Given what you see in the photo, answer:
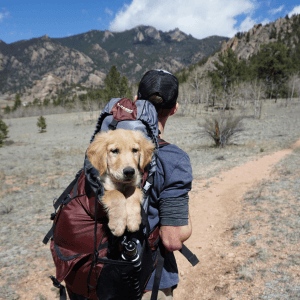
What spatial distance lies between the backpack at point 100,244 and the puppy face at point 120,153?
0.10 metres

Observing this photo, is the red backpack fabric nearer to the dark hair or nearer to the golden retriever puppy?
the golden retriever puppy

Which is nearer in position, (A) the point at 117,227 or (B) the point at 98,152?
(A) the point at 117,227

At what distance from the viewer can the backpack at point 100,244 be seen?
134cm

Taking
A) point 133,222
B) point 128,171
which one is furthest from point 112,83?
point 133,222

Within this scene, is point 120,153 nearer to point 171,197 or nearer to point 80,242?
point 171,197

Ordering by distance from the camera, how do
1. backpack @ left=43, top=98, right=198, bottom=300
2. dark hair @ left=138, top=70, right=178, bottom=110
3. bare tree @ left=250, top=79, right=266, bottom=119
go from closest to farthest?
1. backpack @ left=43, top=98, right=198, bottom=300
2. dark hair @ left=138, top=70, right=178, bottom=110
3. bare tree @ left=250, top=79, right=266, bottom=119

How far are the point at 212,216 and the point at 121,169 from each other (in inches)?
245

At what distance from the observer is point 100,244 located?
138cm

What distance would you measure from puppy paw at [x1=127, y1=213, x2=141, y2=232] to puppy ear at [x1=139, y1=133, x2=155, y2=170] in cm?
42

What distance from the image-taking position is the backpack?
1341 mm

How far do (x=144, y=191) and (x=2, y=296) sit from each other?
15.0 feet

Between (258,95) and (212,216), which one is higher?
(258,95)

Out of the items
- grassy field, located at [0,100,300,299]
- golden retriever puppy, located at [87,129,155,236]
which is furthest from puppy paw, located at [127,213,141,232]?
grassy field, located at [0,100,300,299]

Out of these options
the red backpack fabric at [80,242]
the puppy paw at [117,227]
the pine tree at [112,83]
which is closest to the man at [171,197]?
the puppy paw at [117,227]
